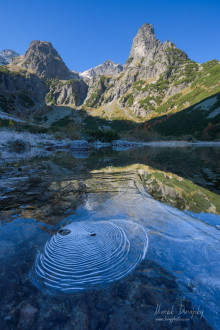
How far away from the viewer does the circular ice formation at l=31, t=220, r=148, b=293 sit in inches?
87.5

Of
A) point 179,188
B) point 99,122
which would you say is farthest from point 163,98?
point 179,188

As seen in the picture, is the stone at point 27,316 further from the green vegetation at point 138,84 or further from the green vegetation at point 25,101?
the green vegetation at point 138,84

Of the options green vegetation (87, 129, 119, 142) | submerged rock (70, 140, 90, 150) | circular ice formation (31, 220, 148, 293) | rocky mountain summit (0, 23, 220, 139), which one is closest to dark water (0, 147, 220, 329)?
circular ice formation (31, 220, 148, 293)

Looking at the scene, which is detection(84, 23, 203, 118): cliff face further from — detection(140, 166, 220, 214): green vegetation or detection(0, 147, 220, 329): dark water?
detection(0, 147, 220, 329): dark water

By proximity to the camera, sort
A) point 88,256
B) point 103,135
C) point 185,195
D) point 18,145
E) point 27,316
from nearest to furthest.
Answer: point 27,316 → point 88,256 → point 185,195 → point 18,145 → point 103,135

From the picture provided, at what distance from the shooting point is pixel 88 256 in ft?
8.86

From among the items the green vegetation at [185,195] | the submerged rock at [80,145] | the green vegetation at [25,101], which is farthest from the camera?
the green vegetation at [25,101]

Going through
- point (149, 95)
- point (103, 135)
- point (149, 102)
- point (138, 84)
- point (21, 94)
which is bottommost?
point (103, 135)

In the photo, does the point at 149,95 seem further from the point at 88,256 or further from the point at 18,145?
the point at 88,256

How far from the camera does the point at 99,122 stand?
6014 inches

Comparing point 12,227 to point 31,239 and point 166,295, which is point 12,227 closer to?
point 31,239

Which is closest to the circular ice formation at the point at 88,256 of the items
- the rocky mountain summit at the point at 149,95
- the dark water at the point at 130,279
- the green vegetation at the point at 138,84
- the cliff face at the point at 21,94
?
the dark water at the point at 130,279

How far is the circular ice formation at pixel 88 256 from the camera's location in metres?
2.22

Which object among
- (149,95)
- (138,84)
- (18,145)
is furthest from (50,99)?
(18,145)
